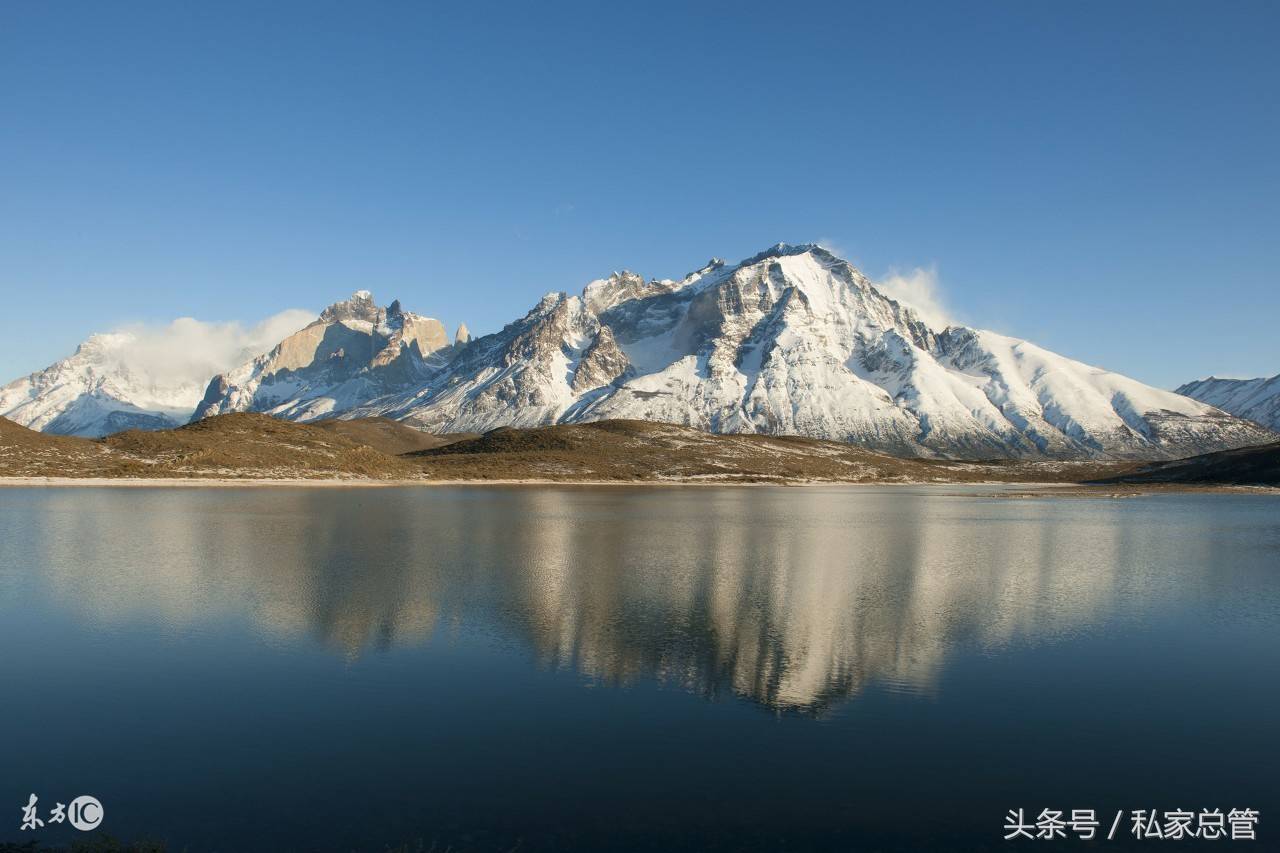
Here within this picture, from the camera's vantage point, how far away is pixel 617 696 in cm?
2888

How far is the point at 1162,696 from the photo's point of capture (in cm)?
2981

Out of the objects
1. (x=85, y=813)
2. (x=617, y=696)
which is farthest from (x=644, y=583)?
(x=85, y=813)

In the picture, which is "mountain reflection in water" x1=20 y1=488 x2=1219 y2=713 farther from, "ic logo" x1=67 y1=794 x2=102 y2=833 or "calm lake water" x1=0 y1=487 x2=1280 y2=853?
"ic logo" x1=67 y1=794 x2=102 y2=833

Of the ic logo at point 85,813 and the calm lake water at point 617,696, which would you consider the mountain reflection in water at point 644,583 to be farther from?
the ic logo at point 85,813

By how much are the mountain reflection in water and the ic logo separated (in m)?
14.6

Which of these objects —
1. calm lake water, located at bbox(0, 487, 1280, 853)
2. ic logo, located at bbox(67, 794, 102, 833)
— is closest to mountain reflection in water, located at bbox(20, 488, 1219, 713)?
calm lake water, located at bbox(0, 487, 1280, 853)

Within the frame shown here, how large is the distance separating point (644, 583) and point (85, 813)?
120 ft

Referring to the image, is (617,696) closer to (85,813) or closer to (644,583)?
(85,813)

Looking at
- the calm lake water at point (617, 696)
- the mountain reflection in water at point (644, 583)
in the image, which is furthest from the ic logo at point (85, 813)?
the mountain reflection in water at point (644, 583)

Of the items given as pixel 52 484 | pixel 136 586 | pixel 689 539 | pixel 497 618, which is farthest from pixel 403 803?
pixel 52 484

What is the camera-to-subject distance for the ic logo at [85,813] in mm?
18719

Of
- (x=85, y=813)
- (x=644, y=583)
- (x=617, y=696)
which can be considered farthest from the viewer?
(x=644, y=583)

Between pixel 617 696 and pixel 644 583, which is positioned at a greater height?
pixel 617 696

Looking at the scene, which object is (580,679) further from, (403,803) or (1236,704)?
(1236,704)
